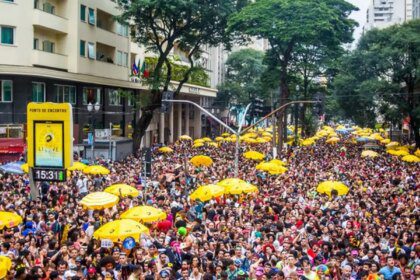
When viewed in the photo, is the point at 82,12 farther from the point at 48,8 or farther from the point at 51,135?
the point at 51,135

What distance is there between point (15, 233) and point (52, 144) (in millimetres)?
3366

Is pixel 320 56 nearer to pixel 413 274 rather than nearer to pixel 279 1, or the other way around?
pixel 279 1

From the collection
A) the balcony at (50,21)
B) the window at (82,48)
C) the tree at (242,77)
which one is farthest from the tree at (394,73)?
the tree at (242,77)

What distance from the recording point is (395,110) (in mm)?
43656

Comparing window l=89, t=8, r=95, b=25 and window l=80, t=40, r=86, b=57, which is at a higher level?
window l=89, t=8, r=95, b=25

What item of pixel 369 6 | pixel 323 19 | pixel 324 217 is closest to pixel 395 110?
pixel 323 19

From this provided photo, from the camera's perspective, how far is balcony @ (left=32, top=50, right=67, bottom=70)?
118 ft

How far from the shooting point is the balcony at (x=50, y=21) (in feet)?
118

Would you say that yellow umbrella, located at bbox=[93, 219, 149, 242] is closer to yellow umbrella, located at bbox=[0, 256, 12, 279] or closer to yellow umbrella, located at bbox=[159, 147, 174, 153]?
yellow umbrella, located at bbox=[0, 256, 12, 279]

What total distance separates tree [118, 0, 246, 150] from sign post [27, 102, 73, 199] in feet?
75.8

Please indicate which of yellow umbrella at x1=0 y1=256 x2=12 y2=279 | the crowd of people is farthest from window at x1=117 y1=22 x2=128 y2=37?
yellow umbrella at x1=0 y1=256 x2=12 y2=279

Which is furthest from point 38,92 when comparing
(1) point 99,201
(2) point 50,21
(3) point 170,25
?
(1) point 99,201

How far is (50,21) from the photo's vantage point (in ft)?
122

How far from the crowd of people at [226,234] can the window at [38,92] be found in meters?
11.7
